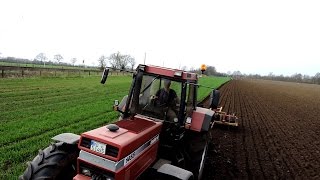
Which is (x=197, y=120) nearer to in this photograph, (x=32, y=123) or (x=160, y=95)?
(x=160, y=95)

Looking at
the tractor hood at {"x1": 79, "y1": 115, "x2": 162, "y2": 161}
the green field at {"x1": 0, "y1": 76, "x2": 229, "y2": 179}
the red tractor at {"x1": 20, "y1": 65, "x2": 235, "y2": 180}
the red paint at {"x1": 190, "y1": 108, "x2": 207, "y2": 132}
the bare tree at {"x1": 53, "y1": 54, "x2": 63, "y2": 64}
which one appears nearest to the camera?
the tractor hood at {"x1": 79, "y1": 115, "x2": 162, "y2": 161}

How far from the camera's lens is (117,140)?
3.58 m

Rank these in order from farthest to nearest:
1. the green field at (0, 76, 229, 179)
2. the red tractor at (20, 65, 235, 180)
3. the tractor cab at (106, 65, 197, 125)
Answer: the green field at (0, 76, 229, 179) < the tractor cab at (106, 65, 197, 125) < the red tractor at (20, 65, 235, 180)

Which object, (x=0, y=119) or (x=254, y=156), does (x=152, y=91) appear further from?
(x=0, y=119)

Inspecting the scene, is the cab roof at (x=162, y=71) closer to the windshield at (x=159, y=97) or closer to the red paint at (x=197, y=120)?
the windshield at (x=159, y=97)

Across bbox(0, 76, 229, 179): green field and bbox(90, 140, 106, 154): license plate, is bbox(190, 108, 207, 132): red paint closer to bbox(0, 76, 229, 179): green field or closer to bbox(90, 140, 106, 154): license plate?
bbox(90, 140, 106, 154): license plate

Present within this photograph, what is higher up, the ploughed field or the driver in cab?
the driver in cab

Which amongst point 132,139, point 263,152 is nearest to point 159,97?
point 132,139

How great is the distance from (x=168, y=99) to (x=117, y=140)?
1778mm

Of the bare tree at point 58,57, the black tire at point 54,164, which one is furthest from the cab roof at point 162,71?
the bare tree at point 58,57

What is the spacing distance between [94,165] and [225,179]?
11.9 feet

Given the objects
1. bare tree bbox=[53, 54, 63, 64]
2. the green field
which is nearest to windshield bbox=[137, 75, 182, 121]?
the green field

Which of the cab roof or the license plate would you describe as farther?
the cab roof

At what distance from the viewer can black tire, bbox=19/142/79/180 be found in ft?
12.2
